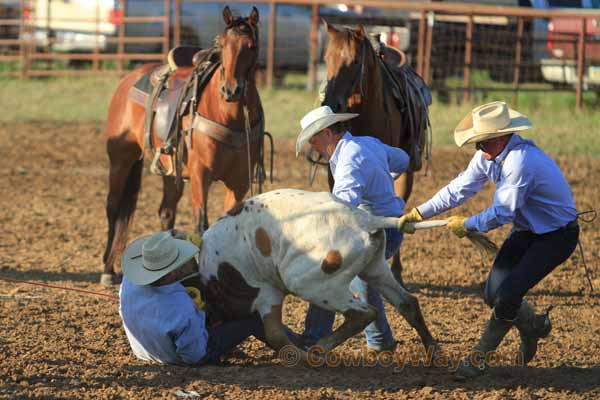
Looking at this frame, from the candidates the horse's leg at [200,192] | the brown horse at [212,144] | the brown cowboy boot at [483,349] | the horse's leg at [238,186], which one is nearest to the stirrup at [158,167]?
the brown horse at [212,144]

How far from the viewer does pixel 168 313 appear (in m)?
5.23

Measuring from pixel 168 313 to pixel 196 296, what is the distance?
0.81 feet

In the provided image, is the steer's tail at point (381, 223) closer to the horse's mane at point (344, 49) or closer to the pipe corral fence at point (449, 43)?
the horse's mane at point (344, 49)

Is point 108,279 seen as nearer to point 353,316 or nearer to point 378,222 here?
point 353,316

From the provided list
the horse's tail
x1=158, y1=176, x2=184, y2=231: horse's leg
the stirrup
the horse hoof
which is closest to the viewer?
the horse hoof

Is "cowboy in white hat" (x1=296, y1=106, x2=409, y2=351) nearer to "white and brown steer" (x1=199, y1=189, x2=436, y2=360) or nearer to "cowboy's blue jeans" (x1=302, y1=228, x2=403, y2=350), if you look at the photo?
"cowboy's blue jeans" (x1=302, y1=228, x2=403, y2=350)

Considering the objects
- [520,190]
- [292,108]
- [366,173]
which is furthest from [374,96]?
[292,108]

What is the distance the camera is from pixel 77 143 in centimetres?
1527

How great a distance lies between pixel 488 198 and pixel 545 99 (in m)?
6.23

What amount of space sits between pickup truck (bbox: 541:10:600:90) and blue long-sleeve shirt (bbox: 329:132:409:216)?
1214 cm

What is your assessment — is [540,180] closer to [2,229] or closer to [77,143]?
[2,229]

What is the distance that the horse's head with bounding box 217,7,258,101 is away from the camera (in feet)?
23.9

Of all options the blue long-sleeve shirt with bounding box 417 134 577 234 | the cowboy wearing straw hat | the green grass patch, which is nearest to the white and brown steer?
the cowboy wearing straw hat

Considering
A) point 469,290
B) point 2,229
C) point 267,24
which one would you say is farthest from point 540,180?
point 267,24
